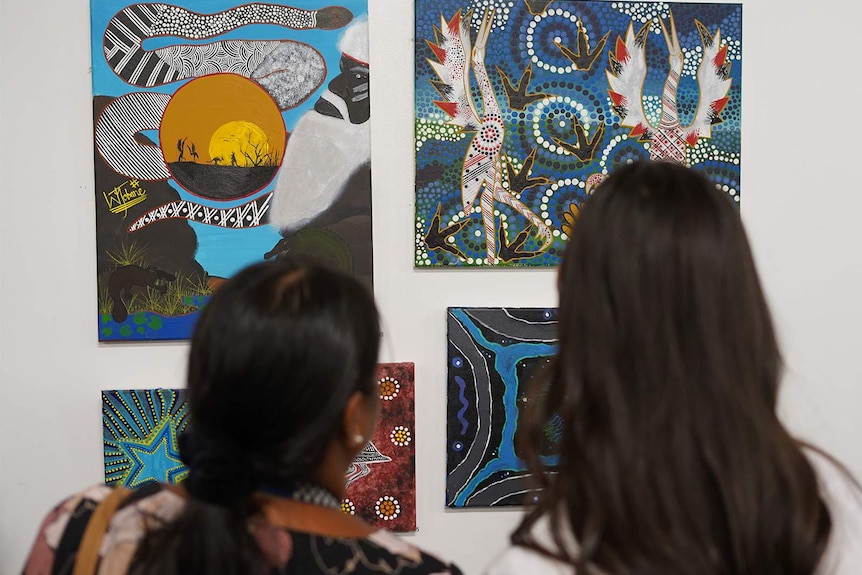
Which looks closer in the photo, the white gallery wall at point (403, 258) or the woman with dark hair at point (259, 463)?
the woman with dark hair at point (259, 463)

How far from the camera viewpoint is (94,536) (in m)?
0.81

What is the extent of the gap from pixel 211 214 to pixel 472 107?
22.1 inches

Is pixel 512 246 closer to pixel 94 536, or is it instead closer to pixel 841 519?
pixel 841 519

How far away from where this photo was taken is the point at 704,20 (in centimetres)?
163

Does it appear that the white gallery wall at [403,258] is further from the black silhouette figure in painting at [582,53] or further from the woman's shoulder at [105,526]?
the woman's shoulder at [105,526]

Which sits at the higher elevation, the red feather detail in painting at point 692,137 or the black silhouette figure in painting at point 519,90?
the black silhouette figure in painting at point 519,90

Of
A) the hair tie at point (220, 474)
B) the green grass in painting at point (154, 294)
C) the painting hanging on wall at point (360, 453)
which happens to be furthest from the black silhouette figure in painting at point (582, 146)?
the hair tie at point (220, 474)

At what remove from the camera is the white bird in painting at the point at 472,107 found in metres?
1.59

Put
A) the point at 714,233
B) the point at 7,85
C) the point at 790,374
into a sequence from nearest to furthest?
the point at 714,233 → the point at 7,85 → the point at 790,374

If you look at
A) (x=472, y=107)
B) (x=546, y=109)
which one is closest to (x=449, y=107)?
(x=472, y=107)

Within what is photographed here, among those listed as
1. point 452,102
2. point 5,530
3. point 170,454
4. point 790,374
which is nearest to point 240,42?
point 452,102

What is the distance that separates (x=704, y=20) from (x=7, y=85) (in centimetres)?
140

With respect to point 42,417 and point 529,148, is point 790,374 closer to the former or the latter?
point 529,148
